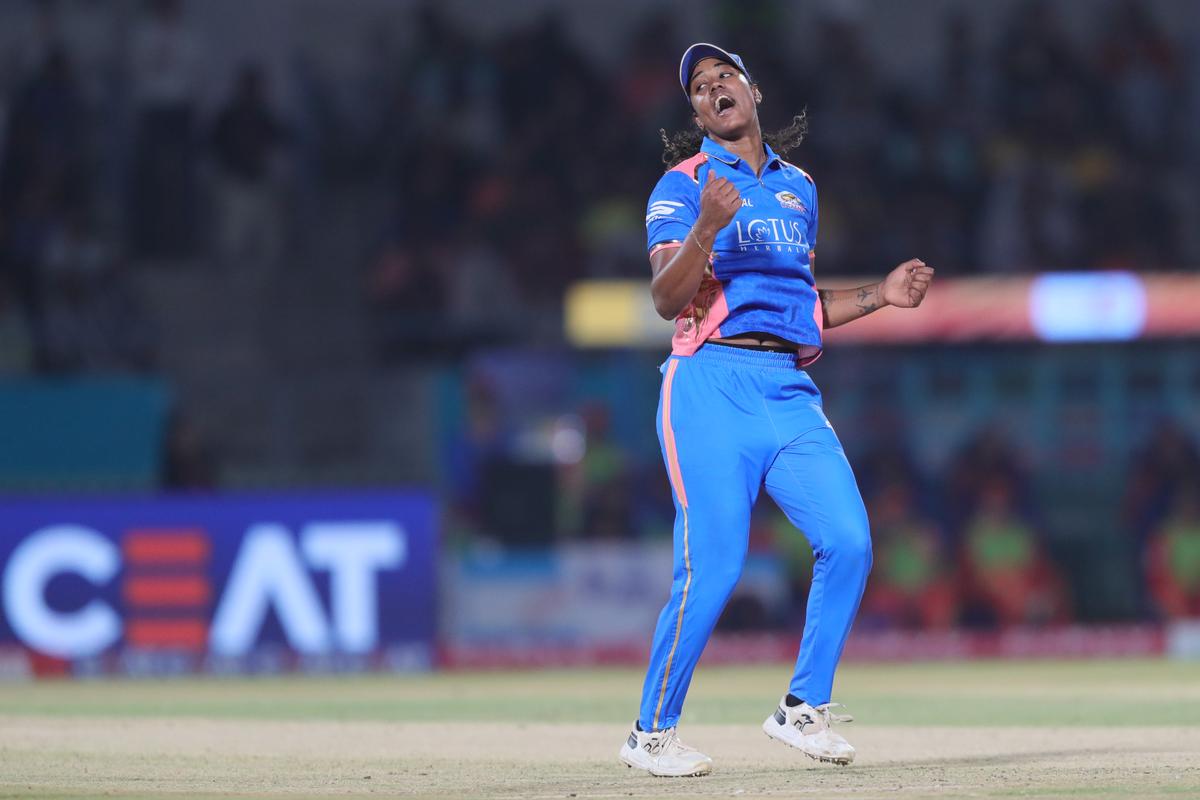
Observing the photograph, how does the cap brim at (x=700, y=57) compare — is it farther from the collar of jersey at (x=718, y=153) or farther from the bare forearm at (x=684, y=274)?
the bare forearm at (x=684, y=274)

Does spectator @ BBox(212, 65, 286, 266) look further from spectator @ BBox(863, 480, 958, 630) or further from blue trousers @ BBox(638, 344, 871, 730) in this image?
blue trousers @ BBox(638, 344, 871, 730)

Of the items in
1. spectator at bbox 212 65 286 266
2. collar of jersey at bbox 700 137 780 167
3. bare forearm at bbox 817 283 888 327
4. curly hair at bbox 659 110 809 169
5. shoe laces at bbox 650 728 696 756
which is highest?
spectator at bbox 212 65 286 266

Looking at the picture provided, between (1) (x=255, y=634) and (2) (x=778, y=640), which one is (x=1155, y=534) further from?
(1) (x=255, y=634)

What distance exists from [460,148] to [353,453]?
3.05 m

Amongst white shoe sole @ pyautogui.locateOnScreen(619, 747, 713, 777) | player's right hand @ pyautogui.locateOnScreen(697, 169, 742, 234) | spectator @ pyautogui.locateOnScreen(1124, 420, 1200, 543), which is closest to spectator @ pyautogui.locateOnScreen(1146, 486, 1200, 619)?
spectator @ pyautogui.locateOnScreen(1124, 420, 1200, 543)

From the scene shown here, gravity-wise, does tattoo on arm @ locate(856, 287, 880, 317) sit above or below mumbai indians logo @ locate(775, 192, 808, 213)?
below

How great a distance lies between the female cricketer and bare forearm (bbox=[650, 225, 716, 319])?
60mm

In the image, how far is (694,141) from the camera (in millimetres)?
6094

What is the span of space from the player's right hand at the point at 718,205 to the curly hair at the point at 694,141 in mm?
576

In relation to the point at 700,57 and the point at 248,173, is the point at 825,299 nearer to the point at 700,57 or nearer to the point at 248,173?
the point at 700,57

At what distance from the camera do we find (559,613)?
14312mm

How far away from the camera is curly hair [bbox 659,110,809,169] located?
6.10 m

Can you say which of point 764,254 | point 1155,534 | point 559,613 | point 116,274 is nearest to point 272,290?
point 116,274

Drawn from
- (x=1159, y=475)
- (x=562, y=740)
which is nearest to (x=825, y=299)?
(x=562, y=740)
